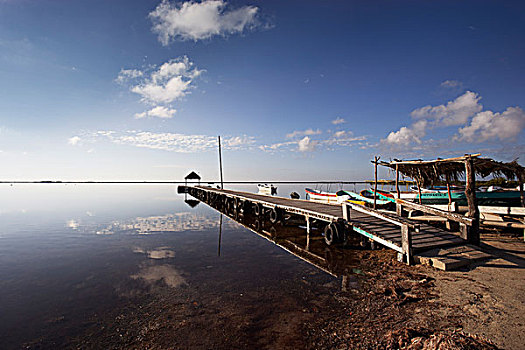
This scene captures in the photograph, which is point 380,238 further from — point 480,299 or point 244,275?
point 244,275

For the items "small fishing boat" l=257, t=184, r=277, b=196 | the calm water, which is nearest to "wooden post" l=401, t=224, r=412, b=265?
the calm water

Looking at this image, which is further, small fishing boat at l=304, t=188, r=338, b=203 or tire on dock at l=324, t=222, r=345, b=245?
small fishing boat at l=304, t=188, r=338, b=203

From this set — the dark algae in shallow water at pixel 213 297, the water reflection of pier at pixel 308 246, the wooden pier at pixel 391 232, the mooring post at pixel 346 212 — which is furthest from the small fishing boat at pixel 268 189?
the mooring post at pixel 346 212

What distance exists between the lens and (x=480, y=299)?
514 cm

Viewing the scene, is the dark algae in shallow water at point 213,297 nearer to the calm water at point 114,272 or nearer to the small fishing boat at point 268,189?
the calm water at point 114,272

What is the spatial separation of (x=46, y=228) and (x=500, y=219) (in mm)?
24977

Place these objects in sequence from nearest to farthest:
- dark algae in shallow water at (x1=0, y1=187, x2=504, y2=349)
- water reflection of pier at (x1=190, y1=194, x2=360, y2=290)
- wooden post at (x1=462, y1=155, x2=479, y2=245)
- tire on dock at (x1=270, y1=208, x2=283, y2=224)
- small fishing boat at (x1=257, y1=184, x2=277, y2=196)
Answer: dark algae in shallow water at (x1=0, y1=187, x2=504, y2=349) → water reflection of pier at (x1=190, y1=194, x2=360, y2=290) → wooden post at (x1=462, y1=155, x2=479, y2=245) → tire on dock at (x1=270, y1=208, x2=283, y2=224) → small fishing boat at (x1=257, y1=184, x2=277, y2=196)

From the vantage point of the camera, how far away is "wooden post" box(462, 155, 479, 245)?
825 centimetres

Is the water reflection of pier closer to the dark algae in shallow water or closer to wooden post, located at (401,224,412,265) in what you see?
the dark algae in shallow water

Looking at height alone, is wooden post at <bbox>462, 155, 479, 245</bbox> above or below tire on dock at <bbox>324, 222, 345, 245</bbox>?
above

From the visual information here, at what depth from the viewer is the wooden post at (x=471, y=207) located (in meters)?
8.25

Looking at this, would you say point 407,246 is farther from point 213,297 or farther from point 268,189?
point 268,189

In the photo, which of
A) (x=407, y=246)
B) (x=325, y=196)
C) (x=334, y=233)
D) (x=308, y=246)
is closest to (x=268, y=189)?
(x=325, y=196)

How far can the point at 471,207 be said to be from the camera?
29.9ft
